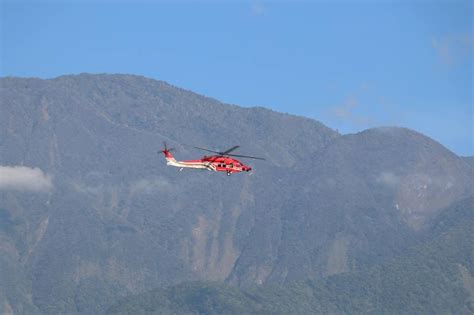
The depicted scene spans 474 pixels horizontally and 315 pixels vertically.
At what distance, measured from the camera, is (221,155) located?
19938 cm

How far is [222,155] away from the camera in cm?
19962

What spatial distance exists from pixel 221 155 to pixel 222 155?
29 centimetres
